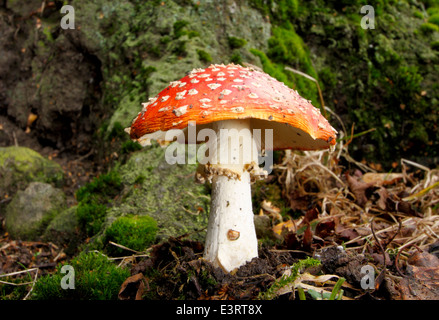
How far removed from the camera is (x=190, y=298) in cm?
179

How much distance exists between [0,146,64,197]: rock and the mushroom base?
381 centimetres

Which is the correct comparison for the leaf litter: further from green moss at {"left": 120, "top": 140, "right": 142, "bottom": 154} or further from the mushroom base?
green moss at {"left": 120, "top": 140, "right": 142, "bottom": 154}

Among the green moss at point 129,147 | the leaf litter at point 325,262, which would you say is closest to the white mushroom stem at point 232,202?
the leaf litter at point 325,262

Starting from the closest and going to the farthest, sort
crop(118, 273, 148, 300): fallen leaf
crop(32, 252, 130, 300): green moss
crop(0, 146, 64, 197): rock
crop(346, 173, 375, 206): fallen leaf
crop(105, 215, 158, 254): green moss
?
crop(118, 273, 148, 300): fallen leaf < crop(32, 252, 130, 300): green moss < crop(105, 215, 158, 254): green moss < crop(346, 173, 375, 206): fallen leaf < crop(0, 146, 64, 197): rock

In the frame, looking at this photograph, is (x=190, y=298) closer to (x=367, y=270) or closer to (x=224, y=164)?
(x=224, y=164)

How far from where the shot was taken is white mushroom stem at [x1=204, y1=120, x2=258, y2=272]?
205cm

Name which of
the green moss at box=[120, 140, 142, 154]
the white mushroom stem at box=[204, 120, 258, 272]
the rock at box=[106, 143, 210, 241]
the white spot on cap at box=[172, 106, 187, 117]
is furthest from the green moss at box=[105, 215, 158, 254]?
Answer: the white spot on cap at box=[172, 106, 187, 117]

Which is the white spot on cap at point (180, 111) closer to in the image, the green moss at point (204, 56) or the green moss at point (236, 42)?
the green moss at point (204, 56)

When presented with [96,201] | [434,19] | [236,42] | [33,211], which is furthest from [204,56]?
[434,19]

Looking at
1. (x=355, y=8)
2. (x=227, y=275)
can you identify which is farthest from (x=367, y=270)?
(x=355, y=8)

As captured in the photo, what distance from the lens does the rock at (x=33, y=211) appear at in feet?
13.1

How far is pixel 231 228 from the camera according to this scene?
207 centimetres

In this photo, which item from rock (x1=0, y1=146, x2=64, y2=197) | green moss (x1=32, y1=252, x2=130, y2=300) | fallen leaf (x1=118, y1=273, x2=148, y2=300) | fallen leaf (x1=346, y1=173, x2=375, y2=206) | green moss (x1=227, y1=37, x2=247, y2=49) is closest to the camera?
fallen leaf (x1=118, y1=273, x2=148, y2=300)

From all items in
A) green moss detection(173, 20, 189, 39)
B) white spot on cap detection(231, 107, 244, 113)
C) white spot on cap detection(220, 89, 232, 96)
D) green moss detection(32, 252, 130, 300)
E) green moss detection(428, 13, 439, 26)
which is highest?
green moss detection(428, 13, 439, 26)
